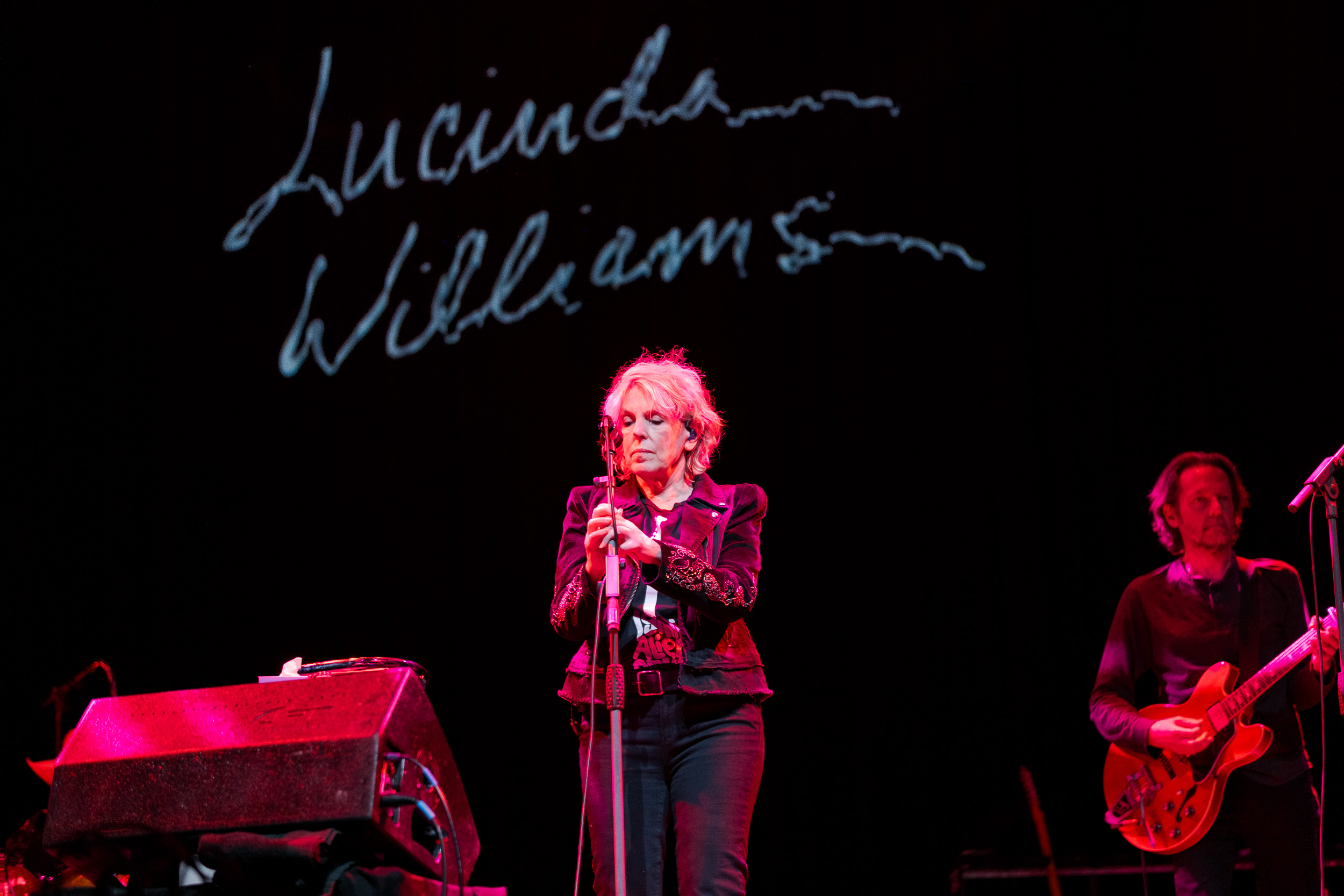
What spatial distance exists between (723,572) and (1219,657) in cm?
213

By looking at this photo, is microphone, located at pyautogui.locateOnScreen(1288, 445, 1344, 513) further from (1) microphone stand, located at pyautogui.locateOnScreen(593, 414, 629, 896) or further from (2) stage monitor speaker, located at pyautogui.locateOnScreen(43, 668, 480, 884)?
(2) stage monitor speaker, located at pyautogui.locateOnScreen(43, 668, 480, 884)

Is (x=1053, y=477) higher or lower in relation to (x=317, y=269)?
lower

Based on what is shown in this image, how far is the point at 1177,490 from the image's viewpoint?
431 centimetres

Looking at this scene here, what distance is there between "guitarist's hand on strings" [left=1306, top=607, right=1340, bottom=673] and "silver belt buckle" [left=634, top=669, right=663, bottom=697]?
2206 mm

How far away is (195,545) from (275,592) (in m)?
0.45

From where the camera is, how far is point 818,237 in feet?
18.2

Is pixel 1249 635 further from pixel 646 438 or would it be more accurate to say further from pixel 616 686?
pixel 616 686

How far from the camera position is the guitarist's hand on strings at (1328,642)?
3.75 meters

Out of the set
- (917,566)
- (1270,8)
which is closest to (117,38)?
(917,566)

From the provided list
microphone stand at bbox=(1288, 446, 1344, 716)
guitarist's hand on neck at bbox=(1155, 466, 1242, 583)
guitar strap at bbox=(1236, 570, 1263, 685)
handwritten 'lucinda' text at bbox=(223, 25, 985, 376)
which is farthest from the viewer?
handwritten 'lucinda' text at bbox=(223, 25, 985, 376)

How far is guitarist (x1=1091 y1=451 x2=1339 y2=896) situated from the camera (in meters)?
3.74

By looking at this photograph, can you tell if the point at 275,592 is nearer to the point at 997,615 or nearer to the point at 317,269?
the point at 317,269
